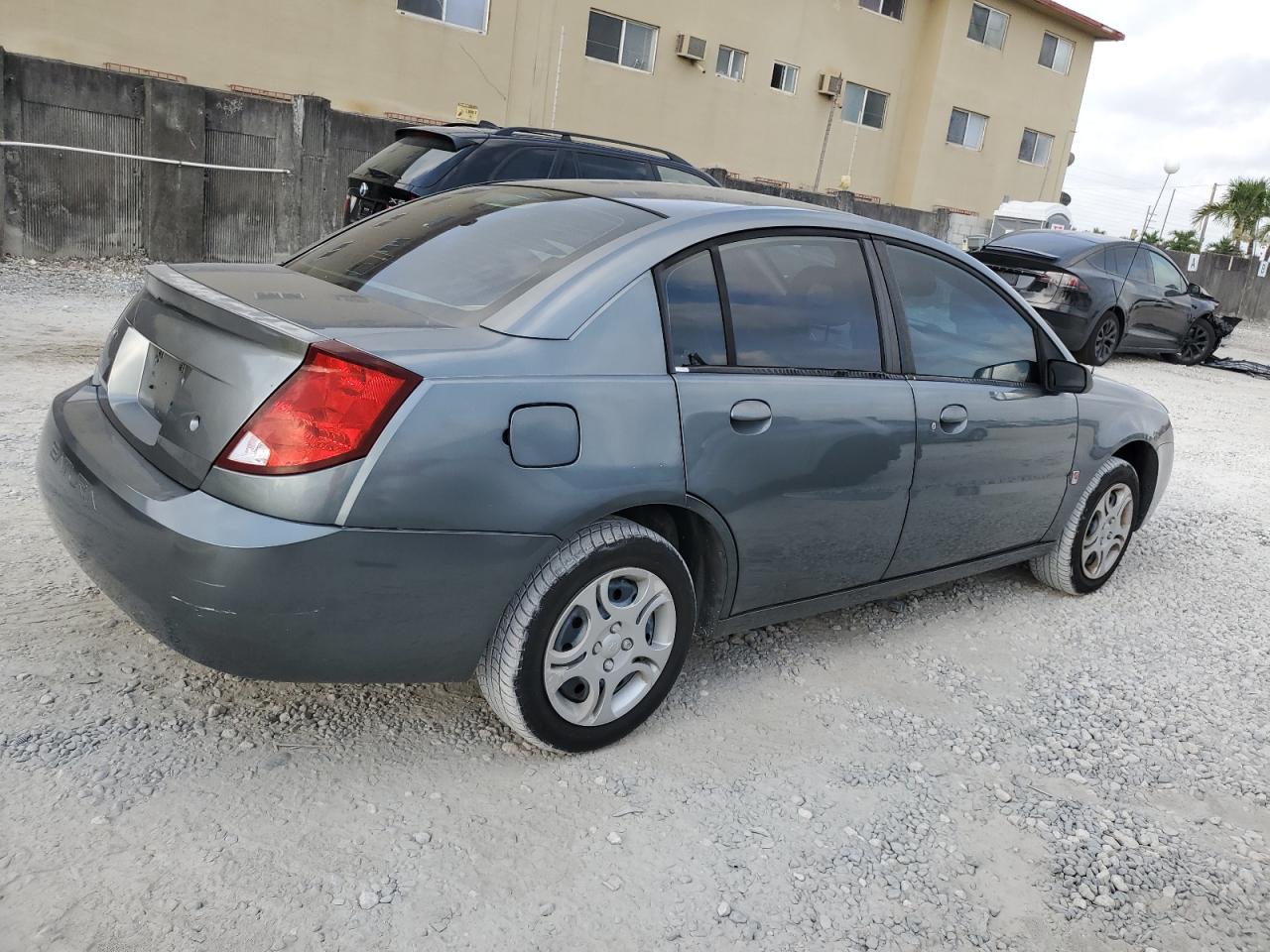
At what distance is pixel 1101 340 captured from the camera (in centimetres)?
1187

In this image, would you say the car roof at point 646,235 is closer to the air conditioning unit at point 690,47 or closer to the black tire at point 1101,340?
the black tire at point 1101,340

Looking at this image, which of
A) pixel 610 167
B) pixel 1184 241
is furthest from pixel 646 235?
pixel 1184 241

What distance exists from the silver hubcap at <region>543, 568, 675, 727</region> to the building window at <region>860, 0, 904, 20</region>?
24447 millimetres

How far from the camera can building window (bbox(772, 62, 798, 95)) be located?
22641 millimetres

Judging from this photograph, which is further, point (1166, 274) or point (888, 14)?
point (888, 14)

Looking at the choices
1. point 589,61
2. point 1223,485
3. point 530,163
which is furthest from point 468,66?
point 1223,485

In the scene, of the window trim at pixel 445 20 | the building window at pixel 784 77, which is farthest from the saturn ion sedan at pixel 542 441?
the building window at pixel 784 77

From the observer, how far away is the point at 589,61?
1962 cm

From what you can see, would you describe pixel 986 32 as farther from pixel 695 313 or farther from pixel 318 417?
pixel 318 417

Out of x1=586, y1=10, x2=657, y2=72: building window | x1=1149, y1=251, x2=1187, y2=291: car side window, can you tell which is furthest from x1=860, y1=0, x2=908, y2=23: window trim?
x1=1149, y1=251, x2=1187, y2=291: car side window

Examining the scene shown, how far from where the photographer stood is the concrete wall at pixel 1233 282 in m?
26.6

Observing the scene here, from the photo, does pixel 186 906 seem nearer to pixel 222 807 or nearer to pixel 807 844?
pixel 222 807

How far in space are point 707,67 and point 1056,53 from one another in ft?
41.7

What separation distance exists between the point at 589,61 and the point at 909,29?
33.1ft
